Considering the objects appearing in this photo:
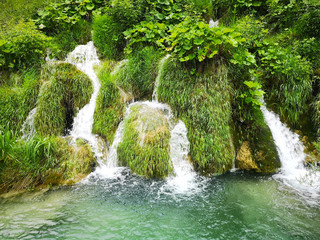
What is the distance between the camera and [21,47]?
17.6 ft

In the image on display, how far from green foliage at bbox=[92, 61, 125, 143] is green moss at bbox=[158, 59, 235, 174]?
4.41 feet

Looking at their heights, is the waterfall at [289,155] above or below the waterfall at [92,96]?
below

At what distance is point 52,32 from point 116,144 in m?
5.42

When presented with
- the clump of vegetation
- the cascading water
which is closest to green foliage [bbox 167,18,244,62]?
the cascading water

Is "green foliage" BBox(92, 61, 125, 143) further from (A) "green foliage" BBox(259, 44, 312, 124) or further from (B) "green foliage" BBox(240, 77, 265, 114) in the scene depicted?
(A) "green foliage" BBox(259, 44, 312, 124)

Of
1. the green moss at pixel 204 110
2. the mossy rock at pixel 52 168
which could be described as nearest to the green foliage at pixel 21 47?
the mossy rock at pixel 52 168

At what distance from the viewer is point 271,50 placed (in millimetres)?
5008

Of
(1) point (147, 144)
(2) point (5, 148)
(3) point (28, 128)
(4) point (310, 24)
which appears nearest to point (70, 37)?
(3) point (28, 128)

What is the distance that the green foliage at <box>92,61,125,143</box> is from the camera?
5.22 metres

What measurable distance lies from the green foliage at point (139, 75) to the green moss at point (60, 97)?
1031 millimetres

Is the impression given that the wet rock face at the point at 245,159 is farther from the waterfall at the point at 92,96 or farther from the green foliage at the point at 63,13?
the green foliage at the point at 63,13

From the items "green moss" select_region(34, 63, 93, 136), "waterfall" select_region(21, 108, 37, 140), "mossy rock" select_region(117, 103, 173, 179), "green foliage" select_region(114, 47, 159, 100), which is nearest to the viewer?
"mossy rock" select_region(117, 103, 173, 179)

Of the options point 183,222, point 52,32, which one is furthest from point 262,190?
point 52,32

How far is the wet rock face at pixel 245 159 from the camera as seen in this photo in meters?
4.63
